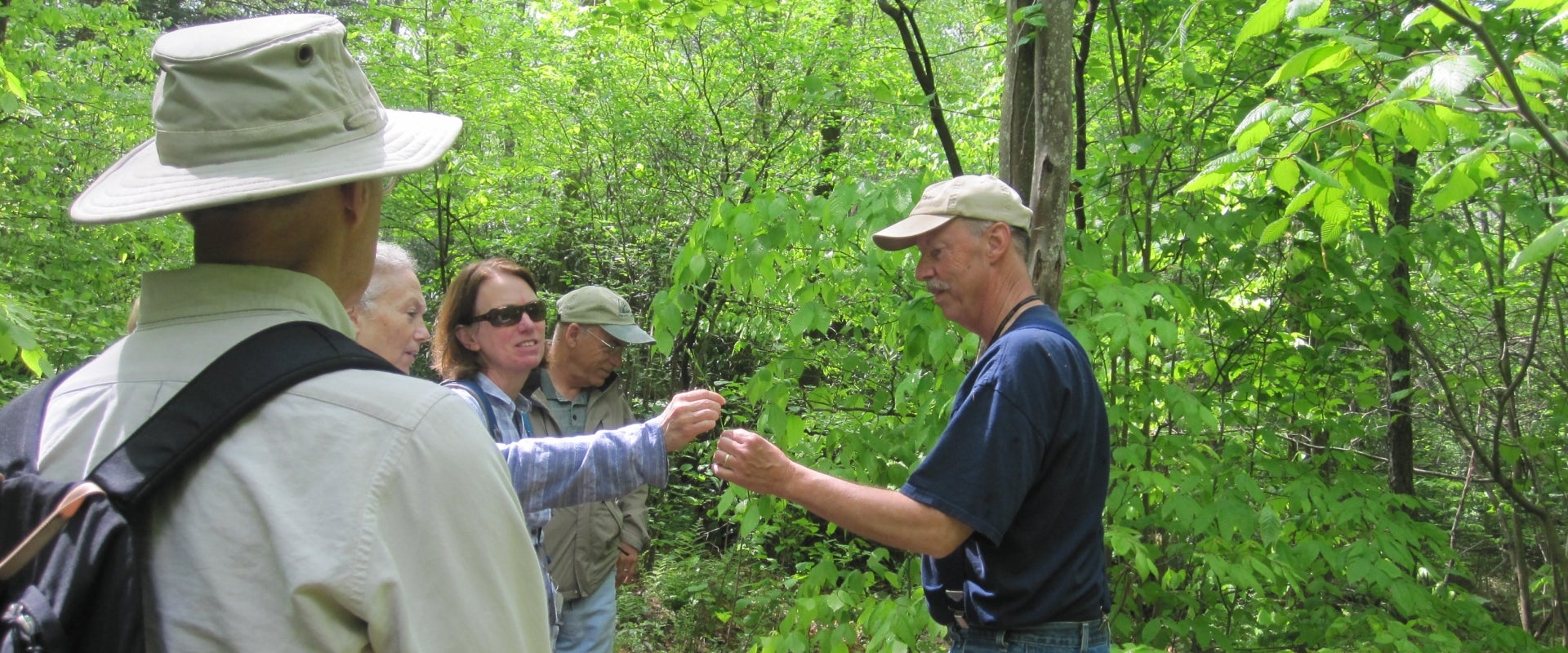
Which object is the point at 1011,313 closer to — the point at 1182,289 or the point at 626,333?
the point at 1182,289

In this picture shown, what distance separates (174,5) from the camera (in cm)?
1405

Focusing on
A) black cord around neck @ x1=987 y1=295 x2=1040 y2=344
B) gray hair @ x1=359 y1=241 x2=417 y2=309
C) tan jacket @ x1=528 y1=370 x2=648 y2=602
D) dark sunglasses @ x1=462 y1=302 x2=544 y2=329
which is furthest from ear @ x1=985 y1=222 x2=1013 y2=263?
tan jacket @ x1=528 y1=370 x2=648 y2=602

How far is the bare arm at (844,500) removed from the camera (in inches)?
86.4

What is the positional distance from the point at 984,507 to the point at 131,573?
5.42 feet

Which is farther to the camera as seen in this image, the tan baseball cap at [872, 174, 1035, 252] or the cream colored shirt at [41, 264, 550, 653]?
the tan baseball cap at [872, 174, 1035, 252]

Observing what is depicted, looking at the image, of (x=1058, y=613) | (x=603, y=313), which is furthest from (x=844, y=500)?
(x=603, y=313)

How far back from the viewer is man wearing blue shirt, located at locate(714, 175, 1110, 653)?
218 cm

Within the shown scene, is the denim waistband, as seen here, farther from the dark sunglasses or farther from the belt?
the dark sunglasses

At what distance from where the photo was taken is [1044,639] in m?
2.27

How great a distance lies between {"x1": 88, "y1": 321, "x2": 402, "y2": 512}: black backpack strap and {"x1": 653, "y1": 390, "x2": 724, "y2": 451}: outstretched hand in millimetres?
1439

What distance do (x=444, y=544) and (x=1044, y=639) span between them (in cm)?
166

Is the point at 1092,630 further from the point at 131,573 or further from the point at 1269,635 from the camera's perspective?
the point at 1269,635

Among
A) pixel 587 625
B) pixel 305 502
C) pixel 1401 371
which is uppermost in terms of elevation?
pixel 305 502

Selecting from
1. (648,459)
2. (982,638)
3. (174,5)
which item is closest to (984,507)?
(982,638)
